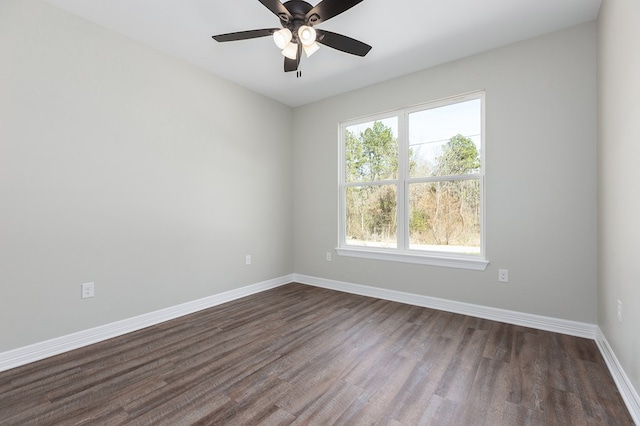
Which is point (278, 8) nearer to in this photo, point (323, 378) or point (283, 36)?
point (283, 36)

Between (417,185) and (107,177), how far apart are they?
3.15 metres

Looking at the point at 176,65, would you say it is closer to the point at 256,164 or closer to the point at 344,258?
the point at 256,164

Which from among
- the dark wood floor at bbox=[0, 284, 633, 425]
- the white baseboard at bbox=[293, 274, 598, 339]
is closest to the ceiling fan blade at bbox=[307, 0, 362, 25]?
the dark wood floor at bbox=[0, 284, 633, 425]

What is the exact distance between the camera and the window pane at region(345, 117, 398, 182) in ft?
12.0

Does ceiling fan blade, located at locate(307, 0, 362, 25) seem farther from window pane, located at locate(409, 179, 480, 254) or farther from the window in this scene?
window pane, located at locate(409, 179, 480, 254)

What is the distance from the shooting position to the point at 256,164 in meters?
3.93

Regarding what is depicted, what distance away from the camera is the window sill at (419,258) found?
2980 mm

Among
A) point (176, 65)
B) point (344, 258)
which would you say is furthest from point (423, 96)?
point (176, 65)

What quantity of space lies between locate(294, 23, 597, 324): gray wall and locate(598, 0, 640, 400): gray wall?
135 millimetres

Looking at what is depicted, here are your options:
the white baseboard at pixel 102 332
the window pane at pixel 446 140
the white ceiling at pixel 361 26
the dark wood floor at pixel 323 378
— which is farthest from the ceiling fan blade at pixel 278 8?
the white baseboard at pixel 102 332

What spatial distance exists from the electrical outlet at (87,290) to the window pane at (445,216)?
3.20m

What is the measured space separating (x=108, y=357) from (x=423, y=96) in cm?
386

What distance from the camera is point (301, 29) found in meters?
1.94

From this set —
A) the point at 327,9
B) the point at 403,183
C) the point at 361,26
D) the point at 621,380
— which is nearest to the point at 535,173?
the point at 403,183
